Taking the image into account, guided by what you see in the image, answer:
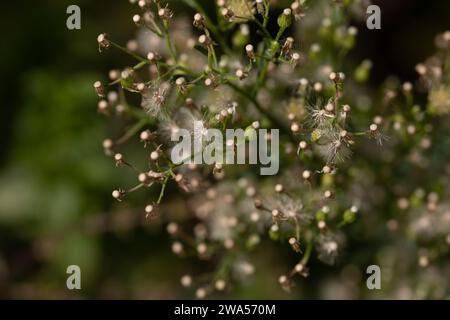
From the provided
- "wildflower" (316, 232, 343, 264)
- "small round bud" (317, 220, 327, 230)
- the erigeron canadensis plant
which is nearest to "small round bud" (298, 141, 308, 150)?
the erigeron canadensis plant

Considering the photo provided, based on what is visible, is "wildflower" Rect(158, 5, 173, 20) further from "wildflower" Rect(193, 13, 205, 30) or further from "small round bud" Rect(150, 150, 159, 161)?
"small round bud" Rect(150, 150, 159, 161)

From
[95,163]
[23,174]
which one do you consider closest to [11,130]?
[23,174]

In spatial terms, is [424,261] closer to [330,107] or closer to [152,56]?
[330,107]

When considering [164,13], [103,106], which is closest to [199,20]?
[164,13]

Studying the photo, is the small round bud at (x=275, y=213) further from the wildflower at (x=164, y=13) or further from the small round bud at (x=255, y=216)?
the wildflower at (x=164, y=13)

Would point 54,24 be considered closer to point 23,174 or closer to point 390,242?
point 23,174
